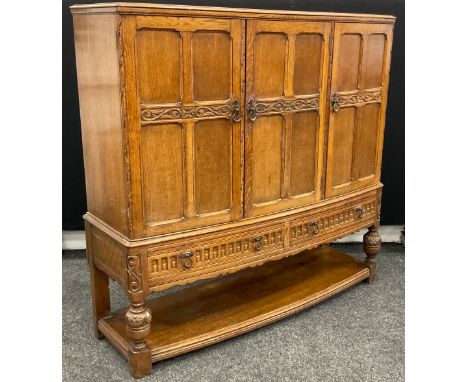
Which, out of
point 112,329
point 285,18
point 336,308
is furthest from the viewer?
point 336,308

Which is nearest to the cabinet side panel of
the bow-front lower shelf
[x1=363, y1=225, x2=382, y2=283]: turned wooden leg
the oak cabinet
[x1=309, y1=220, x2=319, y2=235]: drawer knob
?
the oak cabinet

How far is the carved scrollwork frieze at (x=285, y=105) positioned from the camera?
2451 millimetres

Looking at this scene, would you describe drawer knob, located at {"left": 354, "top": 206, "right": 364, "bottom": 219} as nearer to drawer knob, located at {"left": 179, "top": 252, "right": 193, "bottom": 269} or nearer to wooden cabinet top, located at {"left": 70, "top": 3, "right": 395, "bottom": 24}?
wooden cabinet top, located at {"left": 70, "top": 3, "right": 395, "bottom": 24}

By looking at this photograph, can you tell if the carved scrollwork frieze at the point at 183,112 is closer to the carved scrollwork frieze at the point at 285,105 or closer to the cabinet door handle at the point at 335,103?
the carved scrollwork frieze at the point at 285,105

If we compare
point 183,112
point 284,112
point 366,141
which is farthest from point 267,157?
point 366,141

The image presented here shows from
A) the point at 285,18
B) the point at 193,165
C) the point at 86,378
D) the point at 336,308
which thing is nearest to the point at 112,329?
the point at 86,378

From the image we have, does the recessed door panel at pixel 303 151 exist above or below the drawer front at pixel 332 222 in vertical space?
above

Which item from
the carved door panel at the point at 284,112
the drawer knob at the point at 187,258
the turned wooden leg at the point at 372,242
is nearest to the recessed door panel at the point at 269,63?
the carved door panel at the point at 284,112

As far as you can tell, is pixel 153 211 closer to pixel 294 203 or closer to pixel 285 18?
pixel 294 203

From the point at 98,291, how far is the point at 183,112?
1084 mm

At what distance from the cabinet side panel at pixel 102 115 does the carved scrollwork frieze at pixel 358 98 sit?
1.18m

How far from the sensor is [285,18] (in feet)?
7.91

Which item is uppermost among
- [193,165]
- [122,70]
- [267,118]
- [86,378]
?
[122,70]

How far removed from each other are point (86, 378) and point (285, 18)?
188 cm
